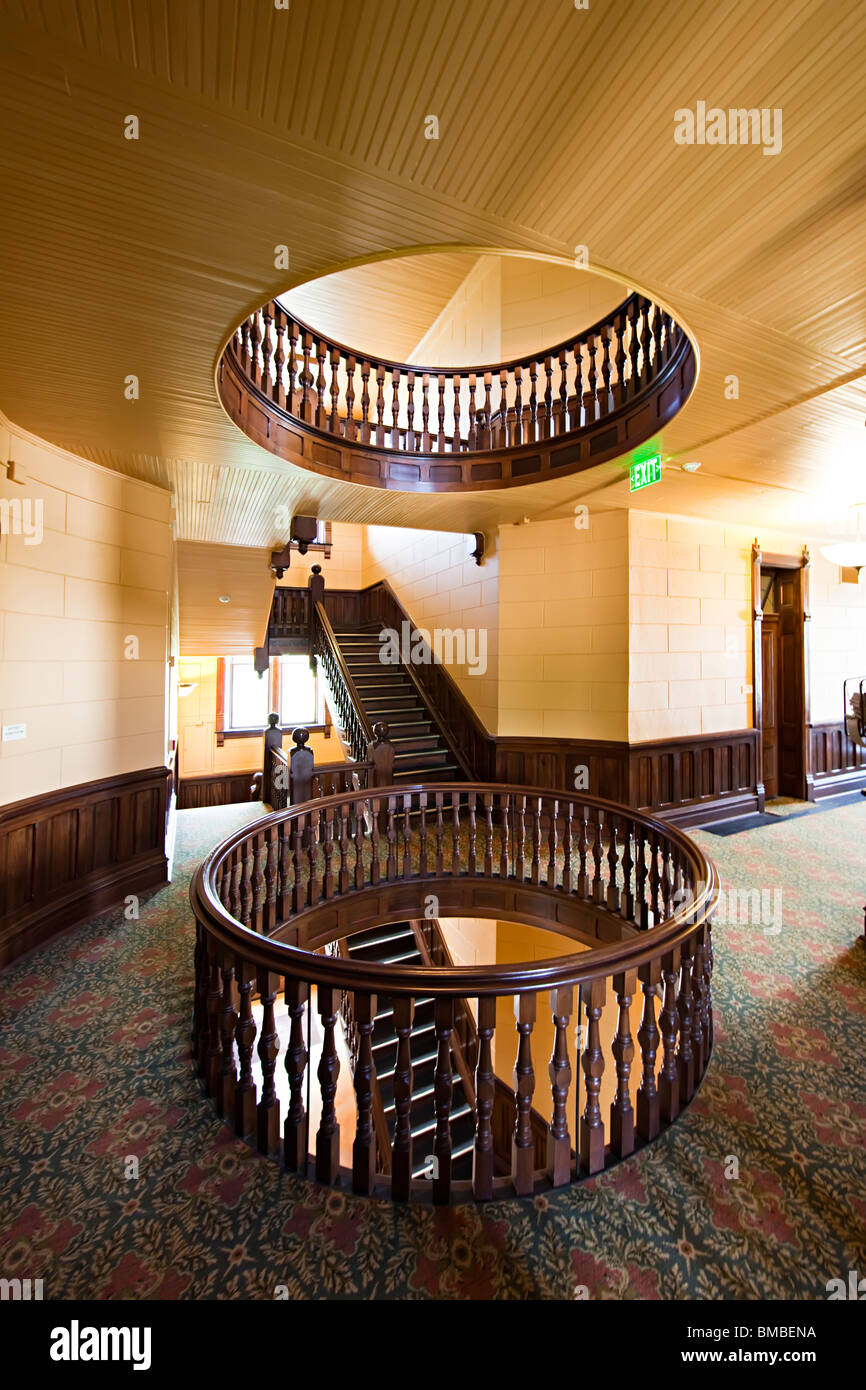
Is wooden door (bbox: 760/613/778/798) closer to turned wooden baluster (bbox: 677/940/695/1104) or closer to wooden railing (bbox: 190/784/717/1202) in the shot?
wooden railing (bbox: 190/784/717/1202)

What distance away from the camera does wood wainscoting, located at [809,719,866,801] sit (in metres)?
7.33

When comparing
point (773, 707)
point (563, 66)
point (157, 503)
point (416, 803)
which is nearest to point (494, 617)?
point (416, 803)

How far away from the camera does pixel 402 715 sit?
24.1 ft

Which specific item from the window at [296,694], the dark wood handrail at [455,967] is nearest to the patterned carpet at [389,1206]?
the dark wood handrail at [455,967]

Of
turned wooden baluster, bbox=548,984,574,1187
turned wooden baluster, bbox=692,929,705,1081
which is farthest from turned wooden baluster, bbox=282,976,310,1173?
turned wooden baluster, bbox=692,929,705,1081

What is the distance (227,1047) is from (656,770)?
490 cm

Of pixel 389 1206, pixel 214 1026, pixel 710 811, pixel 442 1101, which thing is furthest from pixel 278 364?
pixel 710 811

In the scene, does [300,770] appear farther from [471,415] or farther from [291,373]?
[471,415]

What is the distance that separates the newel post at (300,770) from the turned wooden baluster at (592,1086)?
3574 mm

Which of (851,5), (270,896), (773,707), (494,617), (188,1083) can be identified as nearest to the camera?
(851,5)

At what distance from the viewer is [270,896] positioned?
3764 mm

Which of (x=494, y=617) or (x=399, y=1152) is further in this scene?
(x=494, y=617)
